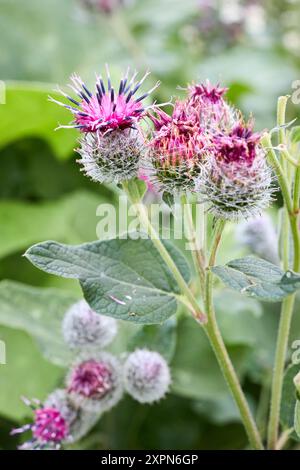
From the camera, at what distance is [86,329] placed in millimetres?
1284

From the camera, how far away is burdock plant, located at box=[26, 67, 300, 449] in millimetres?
917

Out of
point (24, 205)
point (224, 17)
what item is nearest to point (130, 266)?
point (24, 205)

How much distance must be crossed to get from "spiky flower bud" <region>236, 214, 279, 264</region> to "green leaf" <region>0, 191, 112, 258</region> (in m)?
0.54

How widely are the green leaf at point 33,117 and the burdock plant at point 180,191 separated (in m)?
0.91

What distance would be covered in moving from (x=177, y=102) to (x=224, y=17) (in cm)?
229

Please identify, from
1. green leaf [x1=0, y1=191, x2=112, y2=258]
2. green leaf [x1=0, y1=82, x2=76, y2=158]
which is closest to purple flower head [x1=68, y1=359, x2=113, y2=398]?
green leaf [x1=0, y1=191, x2=112, y2=258]

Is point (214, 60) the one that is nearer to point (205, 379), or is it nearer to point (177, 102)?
point (205, 379)

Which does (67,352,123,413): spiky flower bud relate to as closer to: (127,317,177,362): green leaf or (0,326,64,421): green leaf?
(127,317,177,362): green leaf

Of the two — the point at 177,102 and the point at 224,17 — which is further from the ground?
the point at 224,17

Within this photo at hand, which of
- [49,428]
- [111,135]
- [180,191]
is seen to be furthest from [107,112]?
[49,428]

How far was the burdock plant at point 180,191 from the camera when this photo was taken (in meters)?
0.92

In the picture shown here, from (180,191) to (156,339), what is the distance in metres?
0.49
